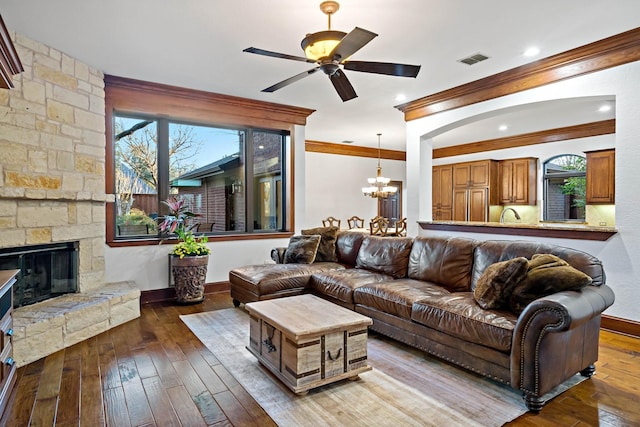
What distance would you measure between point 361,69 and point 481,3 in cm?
104

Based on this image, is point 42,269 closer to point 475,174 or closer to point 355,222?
point 355,222

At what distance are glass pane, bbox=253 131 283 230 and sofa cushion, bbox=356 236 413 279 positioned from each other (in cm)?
204

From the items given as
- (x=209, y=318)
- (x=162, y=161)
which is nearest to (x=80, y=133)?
(x=162, y=161)

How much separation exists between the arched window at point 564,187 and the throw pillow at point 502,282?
239 inches

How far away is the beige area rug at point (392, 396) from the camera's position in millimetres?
2174

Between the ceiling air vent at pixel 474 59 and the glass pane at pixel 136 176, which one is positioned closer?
the ceiling air vent at pixel 474 59

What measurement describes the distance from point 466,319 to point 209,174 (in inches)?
172

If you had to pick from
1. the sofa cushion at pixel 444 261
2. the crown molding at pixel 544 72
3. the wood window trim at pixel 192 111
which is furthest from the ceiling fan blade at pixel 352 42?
the wood window trim at pixel 192 111

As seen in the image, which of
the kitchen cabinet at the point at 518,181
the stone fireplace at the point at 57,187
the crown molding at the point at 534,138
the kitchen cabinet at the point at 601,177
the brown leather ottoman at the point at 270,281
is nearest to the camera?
the stone fireplace at the point at 57,187

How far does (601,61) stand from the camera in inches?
145

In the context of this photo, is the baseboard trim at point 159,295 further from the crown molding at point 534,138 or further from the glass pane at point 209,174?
the crown molding at point 534,138

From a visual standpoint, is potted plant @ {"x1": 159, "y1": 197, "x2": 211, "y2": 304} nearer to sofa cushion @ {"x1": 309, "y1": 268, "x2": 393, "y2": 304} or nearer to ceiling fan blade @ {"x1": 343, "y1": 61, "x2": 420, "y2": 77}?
sofa cushion @ {"x1": 309, "y1": 268, "x2": 393, "y2": 304}

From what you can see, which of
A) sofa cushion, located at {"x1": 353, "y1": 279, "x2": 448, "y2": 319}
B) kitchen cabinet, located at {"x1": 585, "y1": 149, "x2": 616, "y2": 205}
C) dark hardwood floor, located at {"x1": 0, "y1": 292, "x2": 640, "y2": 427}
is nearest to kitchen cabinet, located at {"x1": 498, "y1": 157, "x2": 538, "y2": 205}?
kitchen cabinet, located at {"x1": 585, "y1": 149, "x2": 616, "y2": 205}

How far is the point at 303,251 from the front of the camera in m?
4.92
